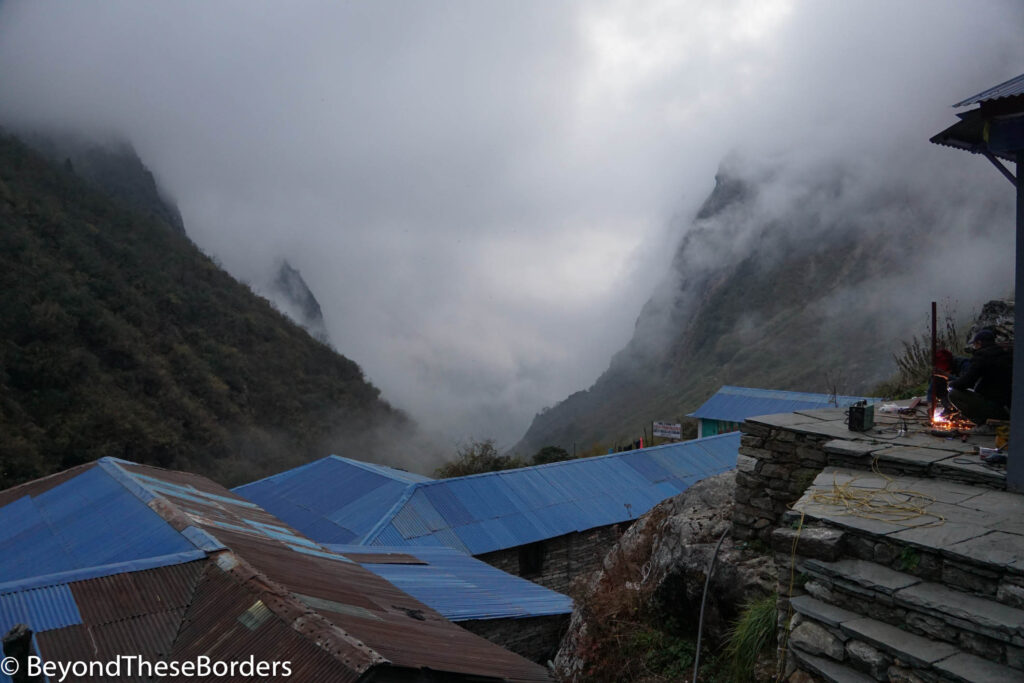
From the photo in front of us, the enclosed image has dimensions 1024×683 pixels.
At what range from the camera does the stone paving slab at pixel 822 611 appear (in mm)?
4707

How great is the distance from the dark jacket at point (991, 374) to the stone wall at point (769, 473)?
209 centimetres

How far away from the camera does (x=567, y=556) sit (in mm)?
18828

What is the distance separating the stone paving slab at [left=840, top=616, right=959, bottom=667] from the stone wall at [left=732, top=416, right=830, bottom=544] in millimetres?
2734

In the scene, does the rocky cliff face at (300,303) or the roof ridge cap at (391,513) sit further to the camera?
the rocky cliff face at (300,303)

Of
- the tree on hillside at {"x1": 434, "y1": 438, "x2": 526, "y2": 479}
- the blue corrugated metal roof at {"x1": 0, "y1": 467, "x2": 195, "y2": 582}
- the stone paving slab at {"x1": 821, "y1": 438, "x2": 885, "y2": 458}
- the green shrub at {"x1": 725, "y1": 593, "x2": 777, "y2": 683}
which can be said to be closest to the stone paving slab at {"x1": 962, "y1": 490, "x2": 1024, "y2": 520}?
the stone paving slab at {"x1": 821, "y1": 438, "x2": 885, "y2": 458}

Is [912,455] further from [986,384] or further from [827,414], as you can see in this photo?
[827,414]

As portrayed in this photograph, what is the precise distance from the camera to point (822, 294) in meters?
56.1

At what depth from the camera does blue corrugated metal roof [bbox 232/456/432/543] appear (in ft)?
57.9

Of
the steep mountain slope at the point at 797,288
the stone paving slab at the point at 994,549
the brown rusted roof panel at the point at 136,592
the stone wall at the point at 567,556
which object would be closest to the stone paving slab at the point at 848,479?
the stone paving slab at the point at 994,549

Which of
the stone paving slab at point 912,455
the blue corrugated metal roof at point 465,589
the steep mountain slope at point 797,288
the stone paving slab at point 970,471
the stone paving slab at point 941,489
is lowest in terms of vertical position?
the blue corrugated metal roof at point 465,589

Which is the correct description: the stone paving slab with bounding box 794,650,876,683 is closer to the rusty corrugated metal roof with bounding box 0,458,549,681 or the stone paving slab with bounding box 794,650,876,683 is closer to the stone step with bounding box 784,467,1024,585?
the stone step with bounding box 784,467,1024,585

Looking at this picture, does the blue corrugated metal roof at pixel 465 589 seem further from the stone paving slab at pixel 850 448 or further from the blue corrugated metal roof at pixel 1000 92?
the blue corrugated metal roof at pixel 1000 92

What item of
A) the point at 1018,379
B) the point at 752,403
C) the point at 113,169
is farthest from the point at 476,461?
the point at 113,169

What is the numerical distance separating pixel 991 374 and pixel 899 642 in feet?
15.7
